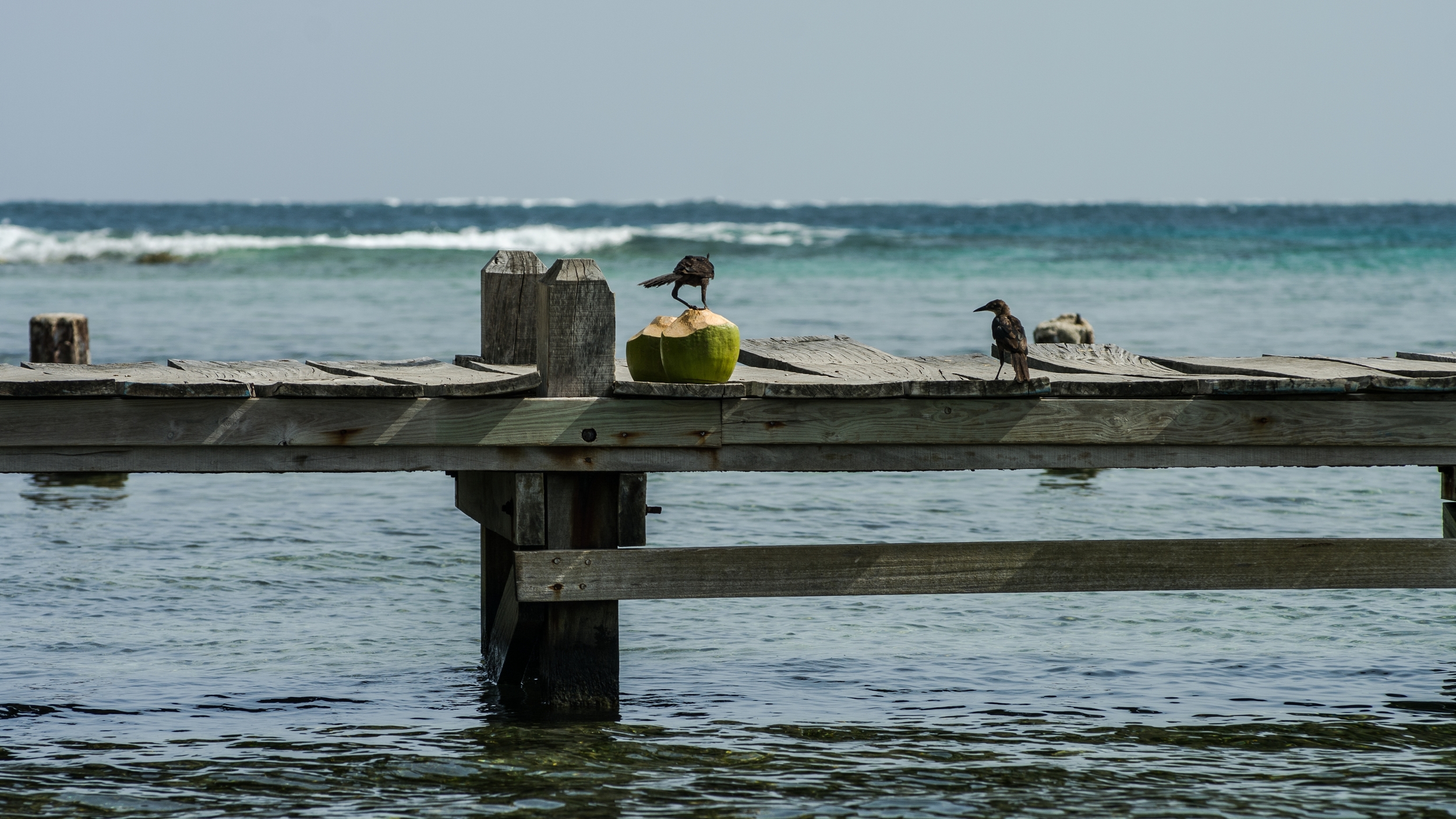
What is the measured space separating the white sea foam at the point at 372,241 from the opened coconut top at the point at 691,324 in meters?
34.6

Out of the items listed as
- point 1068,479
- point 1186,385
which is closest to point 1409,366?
point 1186,385

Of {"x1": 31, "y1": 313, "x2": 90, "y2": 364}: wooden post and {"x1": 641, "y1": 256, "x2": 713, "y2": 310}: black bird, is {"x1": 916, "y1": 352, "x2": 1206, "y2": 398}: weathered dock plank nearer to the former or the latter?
{"x1": 641, "y1": 256, "x2": 713, "y2": 310}: black bird

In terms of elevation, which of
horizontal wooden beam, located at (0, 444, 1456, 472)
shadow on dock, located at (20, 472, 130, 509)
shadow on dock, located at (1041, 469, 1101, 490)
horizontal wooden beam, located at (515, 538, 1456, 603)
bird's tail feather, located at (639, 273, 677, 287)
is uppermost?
bird's tail feather, located at (639, 273, 677, 287)

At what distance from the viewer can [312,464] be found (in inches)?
198

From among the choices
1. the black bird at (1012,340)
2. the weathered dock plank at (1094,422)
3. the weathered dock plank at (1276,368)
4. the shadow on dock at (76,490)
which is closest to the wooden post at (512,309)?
the weathered dock plank at (1094,422)

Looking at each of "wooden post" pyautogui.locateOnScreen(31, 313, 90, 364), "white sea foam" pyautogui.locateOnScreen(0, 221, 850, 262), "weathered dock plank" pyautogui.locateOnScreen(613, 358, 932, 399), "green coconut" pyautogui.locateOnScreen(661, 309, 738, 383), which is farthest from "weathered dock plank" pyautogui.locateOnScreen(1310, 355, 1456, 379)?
"white sea foam" pyautogui.locateOnScreen(0, 221, 850, 262)

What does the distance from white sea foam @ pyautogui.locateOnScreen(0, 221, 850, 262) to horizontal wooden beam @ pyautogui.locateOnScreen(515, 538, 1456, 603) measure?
34497 mm

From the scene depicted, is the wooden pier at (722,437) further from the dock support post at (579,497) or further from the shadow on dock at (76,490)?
the shadow on dock at (76,490)

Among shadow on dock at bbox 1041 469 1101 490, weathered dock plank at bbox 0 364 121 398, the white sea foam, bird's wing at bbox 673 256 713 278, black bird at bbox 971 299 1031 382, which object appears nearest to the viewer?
weathered dock plank at bbox 0 364 121 398

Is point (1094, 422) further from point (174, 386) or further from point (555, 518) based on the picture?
point (174, 386)

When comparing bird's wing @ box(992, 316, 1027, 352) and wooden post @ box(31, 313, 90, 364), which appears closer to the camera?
bird's wing @ box(992, 316, 1027, 352)

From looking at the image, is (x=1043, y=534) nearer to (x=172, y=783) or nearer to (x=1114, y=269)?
(x=172, y=783)

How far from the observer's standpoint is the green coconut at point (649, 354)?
16.6 feet

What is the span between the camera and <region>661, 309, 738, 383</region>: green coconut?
502 cm
